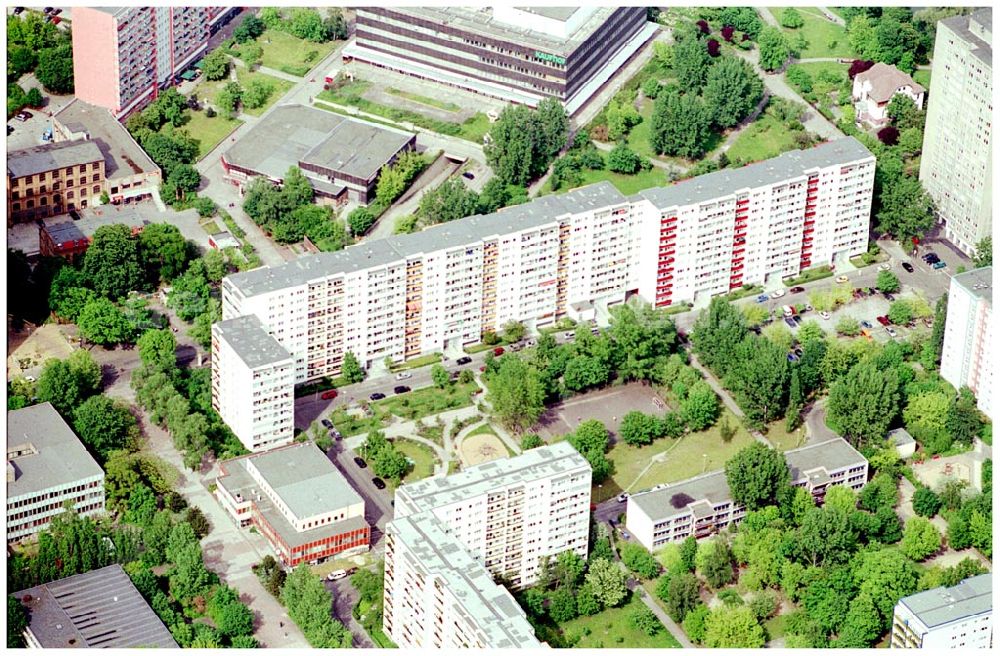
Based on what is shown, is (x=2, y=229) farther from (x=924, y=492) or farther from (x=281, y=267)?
(x=924, y=492)

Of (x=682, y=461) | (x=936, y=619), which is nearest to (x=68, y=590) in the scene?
(x=682, y=461)

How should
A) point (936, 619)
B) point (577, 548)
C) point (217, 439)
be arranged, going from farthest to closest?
point (217, 439) < point (577, 548) < point (936, 619)

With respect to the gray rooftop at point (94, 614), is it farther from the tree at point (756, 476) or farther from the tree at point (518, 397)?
the tree at point (756, 476)

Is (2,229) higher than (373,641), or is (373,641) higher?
(2,229)

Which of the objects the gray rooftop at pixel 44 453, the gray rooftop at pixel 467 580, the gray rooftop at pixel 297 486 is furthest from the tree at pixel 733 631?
the gray rooftop at pixel 44 453

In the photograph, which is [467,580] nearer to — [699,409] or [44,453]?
[699,409]

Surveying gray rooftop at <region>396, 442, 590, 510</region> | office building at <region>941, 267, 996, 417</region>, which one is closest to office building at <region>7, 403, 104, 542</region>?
gray rooftop at <region>396, 442, 590, 510</region>
